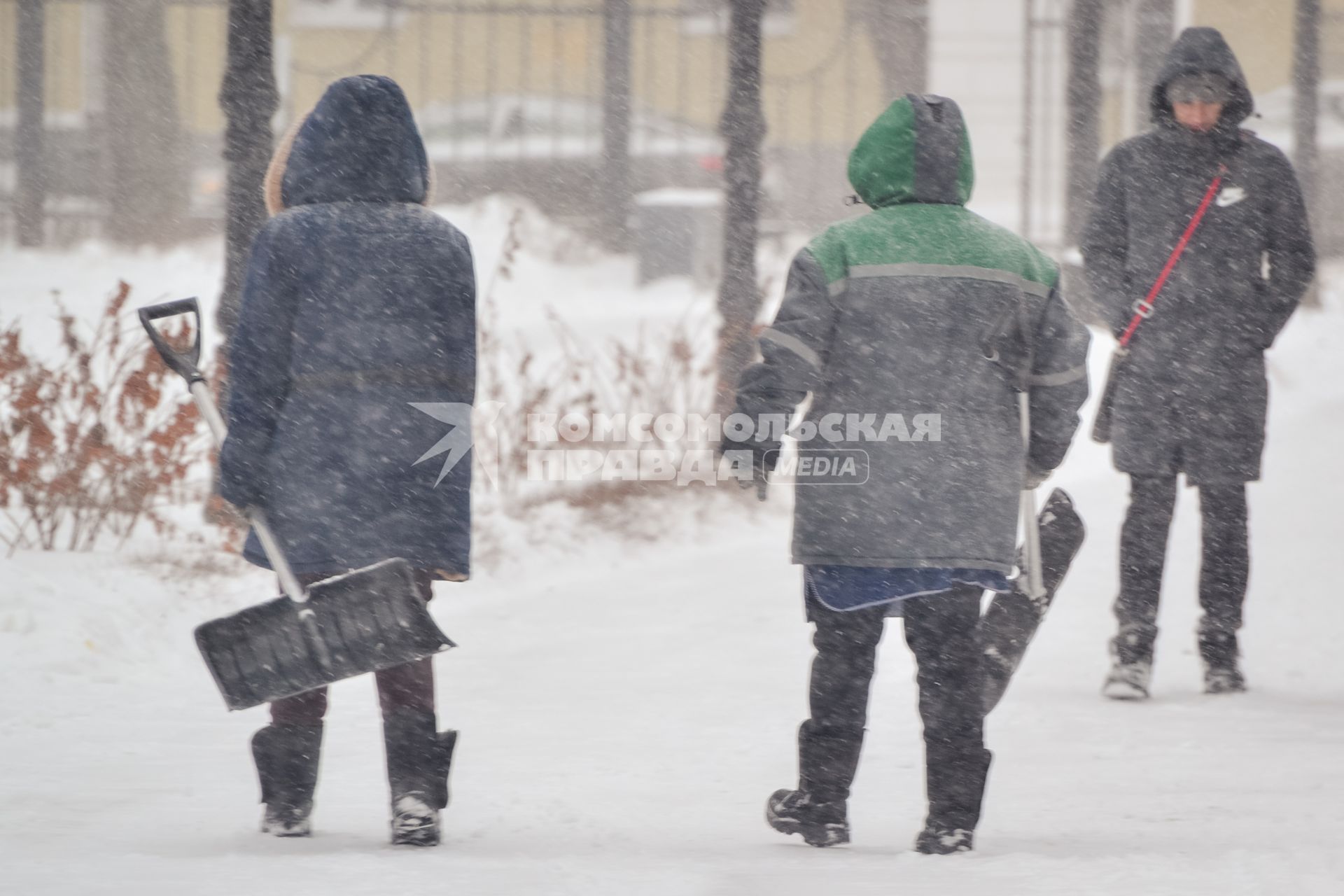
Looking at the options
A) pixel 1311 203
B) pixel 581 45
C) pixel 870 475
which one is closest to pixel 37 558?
pixel 870 475

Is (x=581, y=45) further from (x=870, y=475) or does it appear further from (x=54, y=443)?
(x=870, y=475)

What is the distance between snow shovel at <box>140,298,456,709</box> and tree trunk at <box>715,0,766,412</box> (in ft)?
15.5

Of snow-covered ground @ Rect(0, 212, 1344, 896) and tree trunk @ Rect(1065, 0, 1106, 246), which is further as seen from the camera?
tree trunk @ Rect(1065, 0, 1106, 246)

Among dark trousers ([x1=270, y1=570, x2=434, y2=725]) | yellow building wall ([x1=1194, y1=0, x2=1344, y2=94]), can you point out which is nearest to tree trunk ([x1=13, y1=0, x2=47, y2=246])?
yellow building wall ([x1=1194, y1=0, x2=1344, y2=94])

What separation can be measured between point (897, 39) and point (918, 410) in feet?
52.7

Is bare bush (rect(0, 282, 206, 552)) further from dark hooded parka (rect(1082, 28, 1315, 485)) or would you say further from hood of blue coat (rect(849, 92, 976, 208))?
dark hooded parka (rect(1082, 28, 1315, 485))

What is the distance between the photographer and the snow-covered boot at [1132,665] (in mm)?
4699

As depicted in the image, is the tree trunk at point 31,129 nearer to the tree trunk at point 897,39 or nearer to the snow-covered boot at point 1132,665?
the tree trunk at point 897,39

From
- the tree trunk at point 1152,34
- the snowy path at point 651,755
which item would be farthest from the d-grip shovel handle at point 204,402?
the tree trunk at point 1152,34

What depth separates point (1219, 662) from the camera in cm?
481

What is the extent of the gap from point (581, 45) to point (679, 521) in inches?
519

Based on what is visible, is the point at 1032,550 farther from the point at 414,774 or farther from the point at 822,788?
the point at 414,774

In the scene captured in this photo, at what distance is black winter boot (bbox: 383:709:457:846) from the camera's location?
319cm

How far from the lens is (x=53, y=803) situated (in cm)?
357
